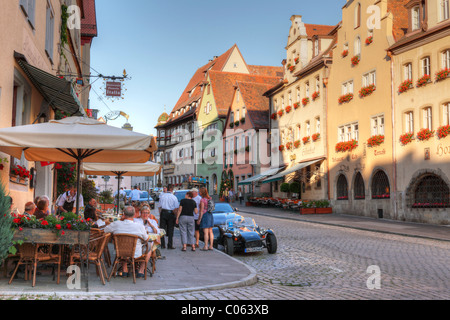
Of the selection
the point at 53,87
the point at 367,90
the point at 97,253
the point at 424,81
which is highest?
the point at 367,90

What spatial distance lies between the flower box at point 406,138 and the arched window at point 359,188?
459 centimetres

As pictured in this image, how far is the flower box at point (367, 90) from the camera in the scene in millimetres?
27875

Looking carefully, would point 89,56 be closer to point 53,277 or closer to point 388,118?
point 388,118

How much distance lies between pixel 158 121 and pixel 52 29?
67.7 m

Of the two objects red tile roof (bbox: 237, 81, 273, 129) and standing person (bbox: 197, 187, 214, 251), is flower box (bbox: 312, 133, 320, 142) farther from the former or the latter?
standing person (bbox: 197, 187, 214, 251)

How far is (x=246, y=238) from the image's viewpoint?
45.2ft

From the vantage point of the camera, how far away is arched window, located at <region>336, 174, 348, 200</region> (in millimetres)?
31125

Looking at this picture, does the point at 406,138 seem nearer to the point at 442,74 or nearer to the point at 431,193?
the point at 431,193

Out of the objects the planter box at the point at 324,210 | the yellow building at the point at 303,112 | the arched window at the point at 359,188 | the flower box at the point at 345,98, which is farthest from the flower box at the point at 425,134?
the yellow building at the point at 303,112

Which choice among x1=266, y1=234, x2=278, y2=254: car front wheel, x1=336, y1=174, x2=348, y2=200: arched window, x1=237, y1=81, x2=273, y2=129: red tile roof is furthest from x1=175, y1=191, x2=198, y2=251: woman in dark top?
x1=237, y1=81, x2=273, y2=129: red tile roof

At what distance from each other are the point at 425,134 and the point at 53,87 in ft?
56.8

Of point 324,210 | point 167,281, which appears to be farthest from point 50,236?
point 324,210

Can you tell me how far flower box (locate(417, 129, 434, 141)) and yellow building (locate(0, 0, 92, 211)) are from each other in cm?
1582
